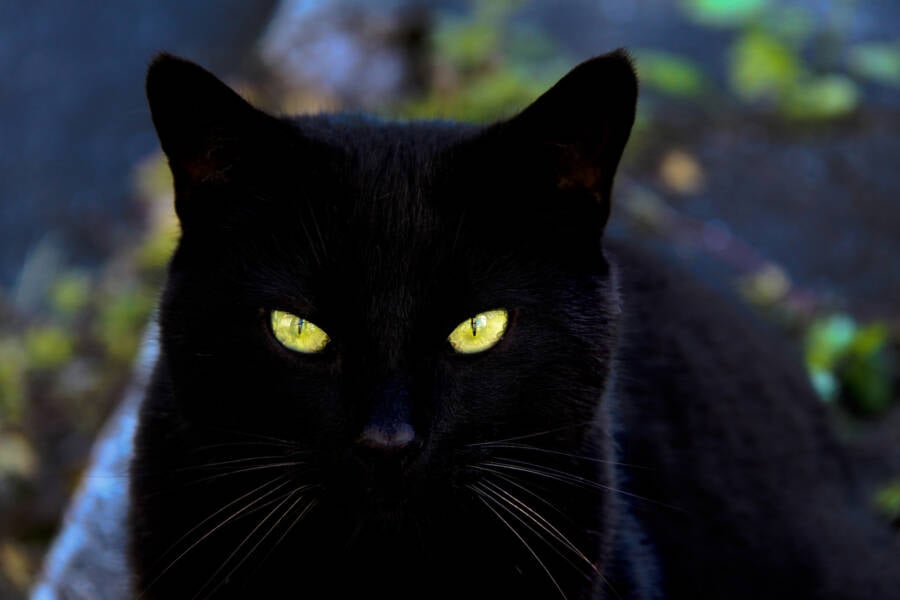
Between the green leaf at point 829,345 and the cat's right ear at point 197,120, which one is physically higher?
the cat's right ear at point 197,120

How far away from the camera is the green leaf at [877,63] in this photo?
12.6 ft

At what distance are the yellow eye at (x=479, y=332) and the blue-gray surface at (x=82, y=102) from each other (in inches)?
126

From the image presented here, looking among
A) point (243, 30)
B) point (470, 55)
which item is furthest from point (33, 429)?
point (243, 30)

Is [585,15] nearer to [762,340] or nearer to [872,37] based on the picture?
[872,37]

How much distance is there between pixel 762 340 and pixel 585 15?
2.39 meters

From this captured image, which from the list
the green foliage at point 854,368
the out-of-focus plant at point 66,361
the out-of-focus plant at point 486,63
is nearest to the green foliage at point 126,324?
the out-of-focus plant at point 66,361

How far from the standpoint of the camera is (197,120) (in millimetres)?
1399

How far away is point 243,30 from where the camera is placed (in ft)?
16.6

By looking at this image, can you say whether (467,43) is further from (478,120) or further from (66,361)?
(66,361)

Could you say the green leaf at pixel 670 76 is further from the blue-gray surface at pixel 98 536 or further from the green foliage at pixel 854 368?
the blue-gray surface at pixel 98 536

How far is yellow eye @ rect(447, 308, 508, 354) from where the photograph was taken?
138 cm

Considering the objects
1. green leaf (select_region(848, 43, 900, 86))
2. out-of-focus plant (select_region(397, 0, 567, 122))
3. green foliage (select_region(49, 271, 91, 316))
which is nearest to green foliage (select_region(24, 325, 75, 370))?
green foliage (select_region(49, 271, 91, 316))

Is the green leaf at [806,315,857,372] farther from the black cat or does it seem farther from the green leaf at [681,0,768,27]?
the green leaf at [681,0,768,27]

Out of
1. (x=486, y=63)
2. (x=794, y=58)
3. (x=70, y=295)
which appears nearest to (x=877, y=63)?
(x=794, y=58)
